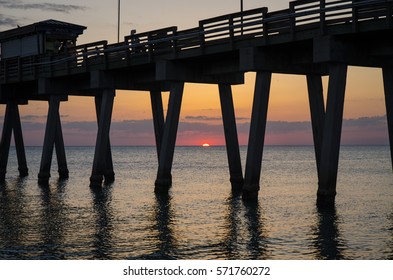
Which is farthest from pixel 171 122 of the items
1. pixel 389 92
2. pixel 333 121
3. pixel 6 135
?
pixel 6 135

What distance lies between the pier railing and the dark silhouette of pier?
5 centimetres

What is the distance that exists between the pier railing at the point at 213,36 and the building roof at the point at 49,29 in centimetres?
224

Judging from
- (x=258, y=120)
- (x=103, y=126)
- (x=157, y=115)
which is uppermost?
(x=157, y=115)

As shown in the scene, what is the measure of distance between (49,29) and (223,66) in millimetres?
17759

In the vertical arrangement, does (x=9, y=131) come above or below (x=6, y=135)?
above

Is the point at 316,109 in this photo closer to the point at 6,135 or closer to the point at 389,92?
the point at 389,92

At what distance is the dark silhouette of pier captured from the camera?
95.1ft

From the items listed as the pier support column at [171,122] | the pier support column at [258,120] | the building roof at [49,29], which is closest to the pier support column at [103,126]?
the pier support column at [171,122]

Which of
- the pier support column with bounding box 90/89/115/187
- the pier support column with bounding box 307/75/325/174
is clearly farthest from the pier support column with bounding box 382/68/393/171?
the pier support column with bounding box 90/89/115/187

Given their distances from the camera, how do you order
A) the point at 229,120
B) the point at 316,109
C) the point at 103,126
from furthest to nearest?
the point at 103,126 < the point at 229,120 < the point at 316,109

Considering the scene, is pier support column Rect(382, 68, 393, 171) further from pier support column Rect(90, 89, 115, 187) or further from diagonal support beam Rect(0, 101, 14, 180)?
diagonal support beam Rect(0, 101, 14, 180)

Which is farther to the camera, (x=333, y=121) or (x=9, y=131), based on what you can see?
(x=9, y=131)

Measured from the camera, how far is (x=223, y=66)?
36625mm
